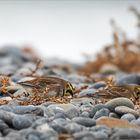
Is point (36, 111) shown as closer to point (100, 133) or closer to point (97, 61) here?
point (100, 133)

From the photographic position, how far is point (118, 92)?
4348 mm

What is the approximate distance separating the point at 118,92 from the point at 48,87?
0.51 meters

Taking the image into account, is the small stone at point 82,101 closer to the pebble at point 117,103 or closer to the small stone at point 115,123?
the pebble at point 117,103

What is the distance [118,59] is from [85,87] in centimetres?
361

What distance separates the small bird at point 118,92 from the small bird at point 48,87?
0.70 feet

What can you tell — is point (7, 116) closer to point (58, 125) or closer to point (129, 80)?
point (58, 125)

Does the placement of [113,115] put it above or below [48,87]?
below

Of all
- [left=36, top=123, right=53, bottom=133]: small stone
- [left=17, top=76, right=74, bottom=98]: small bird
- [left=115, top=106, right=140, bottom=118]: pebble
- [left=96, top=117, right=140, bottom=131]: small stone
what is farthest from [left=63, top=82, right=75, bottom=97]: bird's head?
[left=36, top=123, right=53, bottom=133]: small stone

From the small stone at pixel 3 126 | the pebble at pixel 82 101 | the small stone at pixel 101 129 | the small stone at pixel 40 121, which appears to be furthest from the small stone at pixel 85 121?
the pebble at pixel 82 101

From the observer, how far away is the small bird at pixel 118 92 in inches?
169

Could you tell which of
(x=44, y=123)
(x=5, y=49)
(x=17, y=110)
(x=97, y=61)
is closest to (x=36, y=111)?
(x=17, y=110)

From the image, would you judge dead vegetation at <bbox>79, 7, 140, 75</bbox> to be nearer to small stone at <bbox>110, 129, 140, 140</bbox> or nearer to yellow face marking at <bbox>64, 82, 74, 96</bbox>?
yellow face marking at <bbox>64, 82, 74, 96</bbox>

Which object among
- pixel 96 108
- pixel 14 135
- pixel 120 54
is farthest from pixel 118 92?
pixel 120 54

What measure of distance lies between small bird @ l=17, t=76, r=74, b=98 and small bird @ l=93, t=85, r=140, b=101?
0.21 m
